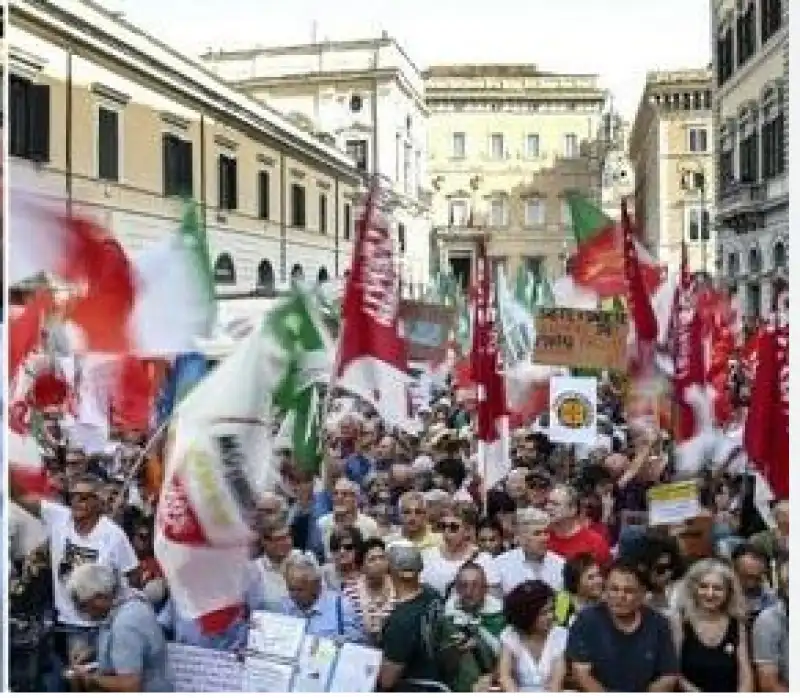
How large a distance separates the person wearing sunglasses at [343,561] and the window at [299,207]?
0.89m

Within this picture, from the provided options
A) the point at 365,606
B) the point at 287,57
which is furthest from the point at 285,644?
the point at 287,57

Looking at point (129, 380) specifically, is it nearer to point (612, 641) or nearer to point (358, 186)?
point (358, 186)

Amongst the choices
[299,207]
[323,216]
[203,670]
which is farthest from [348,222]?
[203,670]

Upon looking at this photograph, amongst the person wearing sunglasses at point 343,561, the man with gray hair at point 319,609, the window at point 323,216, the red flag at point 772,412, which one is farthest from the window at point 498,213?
the man with gray hair at point 319,609

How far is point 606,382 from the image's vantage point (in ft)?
14.5

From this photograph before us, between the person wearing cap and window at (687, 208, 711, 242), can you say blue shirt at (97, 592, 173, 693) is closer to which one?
the person wearing cap

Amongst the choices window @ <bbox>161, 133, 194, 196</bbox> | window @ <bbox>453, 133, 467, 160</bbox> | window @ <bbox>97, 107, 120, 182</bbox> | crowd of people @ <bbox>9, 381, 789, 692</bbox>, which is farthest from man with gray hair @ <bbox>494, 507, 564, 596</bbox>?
window @ <bbox>97, 107, 120, 182</bbox>

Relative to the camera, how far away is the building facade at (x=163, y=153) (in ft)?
14.2

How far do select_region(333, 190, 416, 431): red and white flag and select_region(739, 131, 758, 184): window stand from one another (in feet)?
3.26

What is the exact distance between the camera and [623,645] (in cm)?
422

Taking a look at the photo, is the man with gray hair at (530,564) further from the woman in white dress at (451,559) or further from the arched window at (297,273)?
the arched window at (297,273)

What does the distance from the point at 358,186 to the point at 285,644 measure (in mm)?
1264

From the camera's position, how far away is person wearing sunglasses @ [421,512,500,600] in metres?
4.31

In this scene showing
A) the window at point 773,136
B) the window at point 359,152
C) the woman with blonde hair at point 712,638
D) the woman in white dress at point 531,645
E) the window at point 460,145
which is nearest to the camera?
the woman with blonde hair at point 712,638
